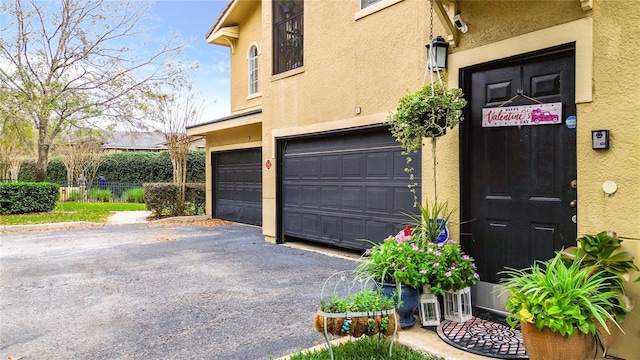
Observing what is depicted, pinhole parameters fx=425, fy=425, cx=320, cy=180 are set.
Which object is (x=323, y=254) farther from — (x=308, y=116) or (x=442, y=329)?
(x=442, y=329)

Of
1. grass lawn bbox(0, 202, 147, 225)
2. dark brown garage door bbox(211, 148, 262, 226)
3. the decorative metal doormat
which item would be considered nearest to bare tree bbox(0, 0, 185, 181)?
grass lawn bbox(0, 202, 147, 225)

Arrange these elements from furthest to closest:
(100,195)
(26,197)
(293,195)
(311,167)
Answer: (100,195)
(26,197)
(293,195)
(311,167)

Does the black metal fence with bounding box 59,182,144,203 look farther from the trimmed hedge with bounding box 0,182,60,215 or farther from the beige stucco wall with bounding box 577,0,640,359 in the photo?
the beige stucco wall with bounding box 577,0,640,359

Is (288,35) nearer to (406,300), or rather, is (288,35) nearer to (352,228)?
(352,228)

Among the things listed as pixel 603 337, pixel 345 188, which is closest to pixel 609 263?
pixel 603 337

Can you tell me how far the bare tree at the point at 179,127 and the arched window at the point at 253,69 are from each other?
9.83 feet

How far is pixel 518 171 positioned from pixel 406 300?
177 cm

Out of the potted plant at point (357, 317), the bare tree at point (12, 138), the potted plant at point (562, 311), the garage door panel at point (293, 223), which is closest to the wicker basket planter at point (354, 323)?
the potted plant at point (357, 317)

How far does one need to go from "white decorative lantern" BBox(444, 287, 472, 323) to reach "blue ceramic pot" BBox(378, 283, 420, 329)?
33 cm

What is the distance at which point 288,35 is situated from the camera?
934 centimetres

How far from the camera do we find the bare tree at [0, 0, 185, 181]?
51.3 feet

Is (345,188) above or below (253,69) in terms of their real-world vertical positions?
below

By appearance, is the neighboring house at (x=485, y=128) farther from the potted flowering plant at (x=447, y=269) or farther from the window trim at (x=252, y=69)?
the window trim at (x=252, y=69)

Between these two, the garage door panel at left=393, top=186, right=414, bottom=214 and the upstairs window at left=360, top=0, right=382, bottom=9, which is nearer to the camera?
the garage door panel at left=393, top=186, right=414, bottom=214
